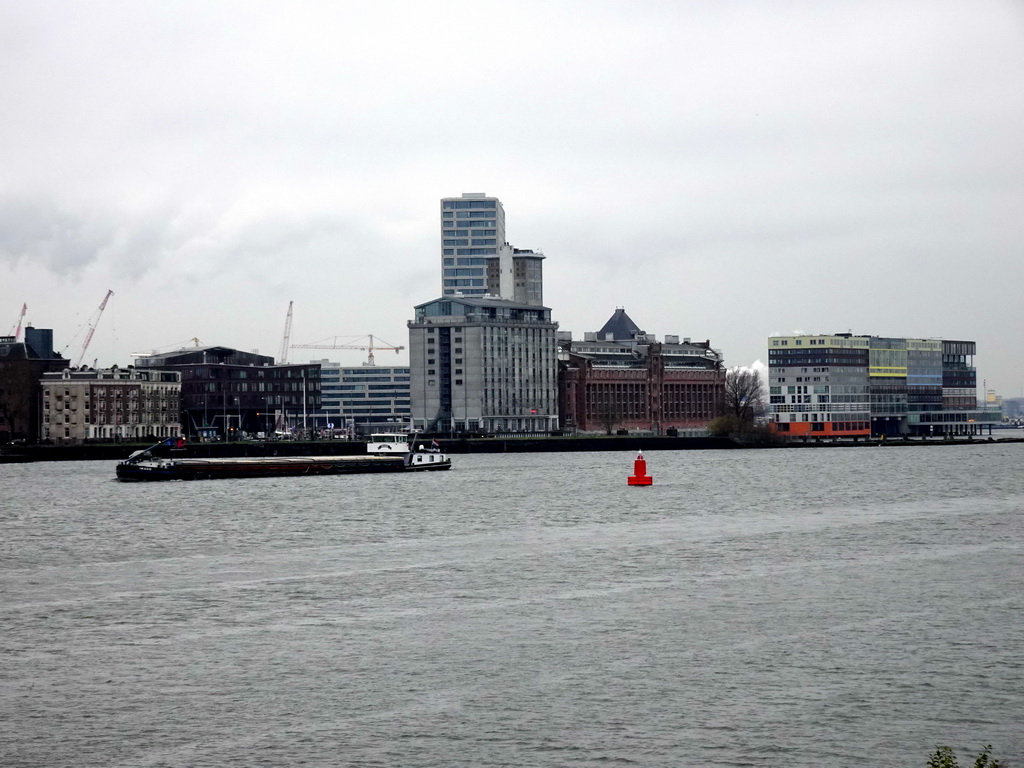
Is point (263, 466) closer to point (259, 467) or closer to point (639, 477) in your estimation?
point (259, 467)

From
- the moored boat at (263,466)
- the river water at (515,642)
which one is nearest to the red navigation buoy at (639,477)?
the river water at (515,642)

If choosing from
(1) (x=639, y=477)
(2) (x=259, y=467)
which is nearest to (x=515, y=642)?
(1) (x=639, y=477)

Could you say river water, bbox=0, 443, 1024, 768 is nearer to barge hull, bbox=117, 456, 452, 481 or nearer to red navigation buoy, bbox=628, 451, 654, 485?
Result: red navigation buoy, bbox=628, 451, 654, 485

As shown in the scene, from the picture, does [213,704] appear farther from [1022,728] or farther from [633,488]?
[633,488]

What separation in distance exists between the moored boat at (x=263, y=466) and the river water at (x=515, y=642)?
60028mm

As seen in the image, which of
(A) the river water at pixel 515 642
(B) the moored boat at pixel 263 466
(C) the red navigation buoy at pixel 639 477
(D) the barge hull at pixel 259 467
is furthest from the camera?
(B) the moored boat at pixel 263 466

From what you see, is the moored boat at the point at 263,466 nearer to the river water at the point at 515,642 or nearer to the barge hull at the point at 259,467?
the barge hull at the point at 259,467

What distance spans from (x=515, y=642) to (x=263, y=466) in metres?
113

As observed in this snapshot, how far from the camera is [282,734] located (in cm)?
2827

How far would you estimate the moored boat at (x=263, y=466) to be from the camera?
448ft

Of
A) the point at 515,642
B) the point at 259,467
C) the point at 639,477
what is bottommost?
the point at 515,642

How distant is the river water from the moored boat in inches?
2363

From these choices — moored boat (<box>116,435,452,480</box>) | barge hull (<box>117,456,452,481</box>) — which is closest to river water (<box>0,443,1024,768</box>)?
barge hull (<box>117,456,452,481</box>)

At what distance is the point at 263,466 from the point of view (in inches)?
5787
